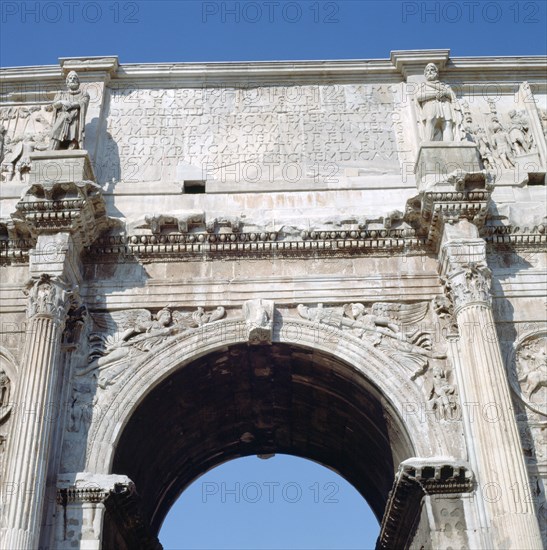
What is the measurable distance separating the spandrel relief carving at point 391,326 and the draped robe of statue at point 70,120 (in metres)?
4.71

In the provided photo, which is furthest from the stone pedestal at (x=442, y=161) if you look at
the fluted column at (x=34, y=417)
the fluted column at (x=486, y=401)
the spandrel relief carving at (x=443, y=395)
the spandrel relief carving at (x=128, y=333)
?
the fluted column at (x=34, y=417)

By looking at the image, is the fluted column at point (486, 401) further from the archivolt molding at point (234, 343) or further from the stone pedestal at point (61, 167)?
the stone pedestal at point (61, 167)

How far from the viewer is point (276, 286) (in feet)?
42.6

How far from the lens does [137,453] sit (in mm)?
13328

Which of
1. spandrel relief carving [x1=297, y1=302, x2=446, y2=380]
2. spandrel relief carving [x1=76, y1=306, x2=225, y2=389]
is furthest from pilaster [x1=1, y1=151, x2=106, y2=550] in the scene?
spandrel relief carving [x1=297, y1=302, x2=446, y2=380]

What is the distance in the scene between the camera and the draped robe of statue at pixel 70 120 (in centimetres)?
1386

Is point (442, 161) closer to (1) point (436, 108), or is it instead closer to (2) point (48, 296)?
(1) point (436, 108)

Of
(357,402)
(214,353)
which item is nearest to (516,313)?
(357,402)

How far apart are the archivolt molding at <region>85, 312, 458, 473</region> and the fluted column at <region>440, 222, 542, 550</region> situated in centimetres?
72

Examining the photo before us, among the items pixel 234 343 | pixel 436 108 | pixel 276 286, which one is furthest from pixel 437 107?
pixel 234 343

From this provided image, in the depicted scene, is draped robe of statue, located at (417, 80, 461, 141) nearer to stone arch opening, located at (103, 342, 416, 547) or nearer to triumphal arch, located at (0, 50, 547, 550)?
triumphal arch, located at (0, 50, 547, 550)

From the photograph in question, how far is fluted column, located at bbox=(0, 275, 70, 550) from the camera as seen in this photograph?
10.3m

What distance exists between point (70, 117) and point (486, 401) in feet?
26.5

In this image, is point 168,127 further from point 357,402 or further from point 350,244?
point 357,402
